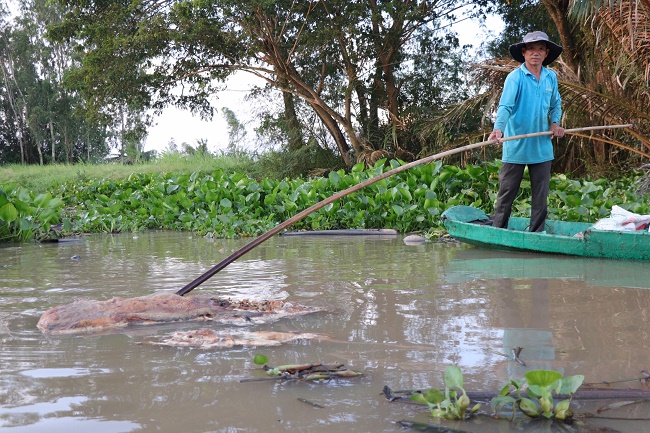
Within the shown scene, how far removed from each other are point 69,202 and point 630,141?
29.6 feet

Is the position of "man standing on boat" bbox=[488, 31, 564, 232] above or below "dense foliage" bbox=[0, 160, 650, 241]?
above

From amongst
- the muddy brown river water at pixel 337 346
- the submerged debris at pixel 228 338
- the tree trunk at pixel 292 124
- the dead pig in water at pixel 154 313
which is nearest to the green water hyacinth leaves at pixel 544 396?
the muddy brown river water at pixel 337 346

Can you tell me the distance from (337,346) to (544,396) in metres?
0.93

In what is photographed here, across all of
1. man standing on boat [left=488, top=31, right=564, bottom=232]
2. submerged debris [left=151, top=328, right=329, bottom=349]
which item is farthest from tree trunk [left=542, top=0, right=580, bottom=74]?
submerged debris [left=151, top=328, right=329, bottom=349]

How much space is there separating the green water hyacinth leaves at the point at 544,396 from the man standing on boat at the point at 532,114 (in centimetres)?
351

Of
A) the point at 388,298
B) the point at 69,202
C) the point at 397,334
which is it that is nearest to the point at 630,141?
the point at 388,298

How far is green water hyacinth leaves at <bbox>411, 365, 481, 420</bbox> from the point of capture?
1609 millimetres

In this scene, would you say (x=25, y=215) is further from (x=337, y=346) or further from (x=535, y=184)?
(x=337, y=346)

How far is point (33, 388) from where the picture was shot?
1954 millimetres

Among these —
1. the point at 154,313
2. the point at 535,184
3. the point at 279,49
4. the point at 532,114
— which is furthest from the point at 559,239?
the point at 279,49

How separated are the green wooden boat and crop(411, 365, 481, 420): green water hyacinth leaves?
319cm

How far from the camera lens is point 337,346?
7.82 feet

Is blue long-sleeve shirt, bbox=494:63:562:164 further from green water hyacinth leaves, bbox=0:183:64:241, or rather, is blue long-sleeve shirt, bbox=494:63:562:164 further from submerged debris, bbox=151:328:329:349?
green water hyacinth leaves, bbox=0:183:64:241

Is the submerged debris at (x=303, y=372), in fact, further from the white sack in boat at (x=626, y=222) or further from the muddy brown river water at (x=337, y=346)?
the white sack in boat at (x=626, y=222)
